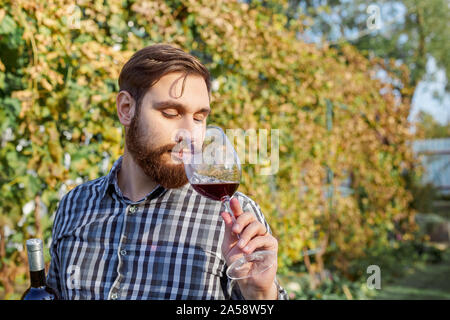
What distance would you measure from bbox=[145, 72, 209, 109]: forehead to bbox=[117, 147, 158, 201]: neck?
31 cm

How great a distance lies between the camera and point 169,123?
1602 millimetres

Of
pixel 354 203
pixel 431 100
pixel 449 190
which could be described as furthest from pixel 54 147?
pixel 449 190

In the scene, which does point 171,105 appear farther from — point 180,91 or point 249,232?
point 249,232

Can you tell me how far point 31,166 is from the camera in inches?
101

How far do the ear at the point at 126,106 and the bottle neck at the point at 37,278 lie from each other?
616 mm

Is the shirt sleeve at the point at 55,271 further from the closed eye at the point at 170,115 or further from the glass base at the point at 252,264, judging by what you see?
the glass base at the point at 252,264

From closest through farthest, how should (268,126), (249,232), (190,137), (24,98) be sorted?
1. (249,232)
2. (190,137)
3. (24,98)
4. (268,126)

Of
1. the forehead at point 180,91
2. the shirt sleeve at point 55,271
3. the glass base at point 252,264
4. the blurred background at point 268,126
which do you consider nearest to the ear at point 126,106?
the forehead at point 180,91

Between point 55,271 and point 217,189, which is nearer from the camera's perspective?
point 217,189

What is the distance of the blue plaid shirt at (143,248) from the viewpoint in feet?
5.27

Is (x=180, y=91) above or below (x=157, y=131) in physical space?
above

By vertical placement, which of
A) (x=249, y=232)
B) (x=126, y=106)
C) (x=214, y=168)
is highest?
(x=126, y=106)

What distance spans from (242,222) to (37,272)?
2.08 ft

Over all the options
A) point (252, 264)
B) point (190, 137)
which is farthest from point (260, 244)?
point (190, 137)
